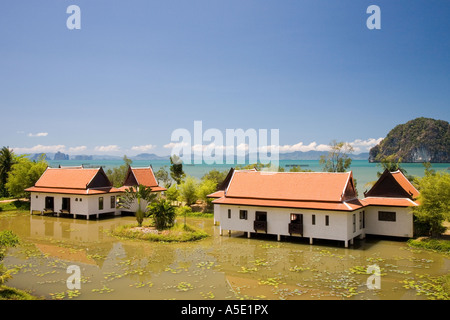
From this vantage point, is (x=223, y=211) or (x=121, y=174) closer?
(x=223, y=211)

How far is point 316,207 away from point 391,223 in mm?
4914

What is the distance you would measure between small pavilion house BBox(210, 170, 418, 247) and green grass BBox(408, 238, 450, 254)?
0.83 m

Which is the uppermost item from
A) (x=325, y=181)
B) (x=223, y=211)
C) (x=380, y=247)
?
(x=325, y=181)

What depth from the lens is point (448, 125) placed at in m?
106

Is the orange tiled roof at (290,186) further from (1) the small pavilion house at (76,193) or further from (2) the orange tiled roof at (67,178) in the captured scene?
(2) the orange tiled roof at (67,178)

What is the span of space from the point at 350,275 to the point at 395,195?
29.3 ft

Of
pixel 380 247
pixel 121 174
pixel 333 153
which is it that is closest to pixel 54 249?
pixel 380 247

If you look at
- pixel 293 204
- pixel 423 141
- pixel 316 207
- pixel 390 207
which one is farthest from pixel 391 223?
pixel 423 141

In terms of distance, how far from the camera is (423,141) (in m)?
106

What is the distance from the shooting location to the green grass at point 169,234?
2050cm

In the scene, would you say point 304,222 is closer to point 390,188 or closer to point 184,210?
point 390,188

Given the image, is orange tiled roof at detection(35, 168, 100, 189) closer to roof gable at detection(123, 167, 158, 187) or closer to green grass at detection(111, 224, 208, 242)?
roof gable at detection(123, 167, 158, 187)
